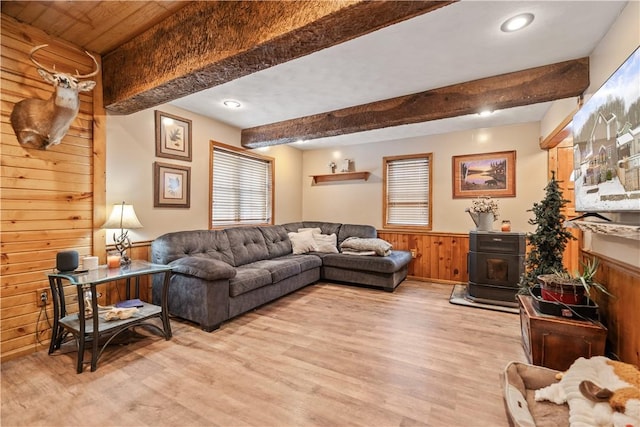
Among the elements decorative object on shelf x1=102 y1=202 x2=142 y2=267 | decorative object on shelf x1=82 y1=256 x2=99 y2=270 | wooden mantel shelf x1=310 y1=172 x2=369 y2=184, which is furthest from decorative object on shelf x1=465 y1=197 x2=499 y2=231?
decorative object on shelf x1=82 y1=256 x2=99 y2=270

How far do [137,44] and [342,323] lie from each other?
125 inches

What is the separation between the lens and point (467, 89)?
284 centimetres

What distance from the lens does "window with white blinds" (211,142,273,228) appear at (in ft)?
13.7

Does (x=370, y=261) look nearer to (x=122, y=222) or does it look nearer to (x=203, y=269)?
(x=203, y=269)

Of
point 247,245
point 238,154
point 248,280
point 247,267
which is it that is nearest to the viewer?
point 248,280

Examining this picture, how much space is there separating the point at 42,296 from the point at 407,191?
487 centimetres

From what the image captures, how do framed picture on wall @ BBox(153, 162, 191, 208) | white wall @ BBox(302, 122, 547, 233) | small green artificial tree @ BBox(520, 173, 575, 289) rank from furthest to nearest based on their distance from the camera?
white wall @ BBox(302, 122, 547, 233)
framed picture on wall @ BBox(153, 162, 191, 208)
small green artificial tree @ BBox(520, 173, 575, 289)

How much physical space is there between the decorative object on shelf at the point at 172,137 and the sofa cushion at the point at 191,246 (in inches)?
39.0

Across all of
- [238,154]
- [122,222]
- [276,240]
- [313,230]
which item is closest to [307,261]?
[276,240]

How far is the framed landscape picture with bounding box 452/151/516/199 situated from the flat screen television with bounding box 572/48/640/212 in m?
2.05

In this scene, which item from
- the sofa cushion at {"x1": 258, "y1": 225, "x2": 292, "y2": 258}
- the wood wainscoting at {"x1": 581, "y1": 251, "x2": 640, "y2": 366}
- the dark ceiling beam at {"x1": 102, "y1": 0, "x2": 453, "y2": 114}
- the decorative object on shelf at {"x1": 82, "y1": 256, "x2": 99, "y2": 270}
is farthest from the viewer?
the sofa cushion at {"x1": 258, "y1": 225, "x2": 292, "y2": 258}

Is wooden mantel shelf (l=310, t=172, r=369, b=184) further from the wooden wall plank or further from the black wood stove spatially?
the wooden wall plank

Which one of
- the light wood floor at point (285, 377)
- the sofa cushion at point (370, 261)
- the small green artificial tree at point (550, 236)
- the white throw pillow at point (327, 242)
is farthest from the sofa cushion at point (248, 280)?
the small green artificial tree at point (550, 236)

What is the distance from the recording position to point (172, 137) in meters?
3.46
